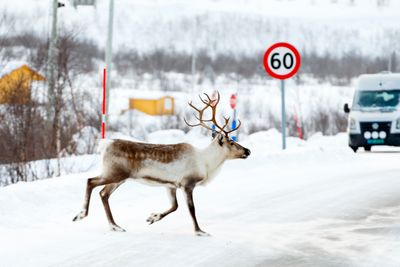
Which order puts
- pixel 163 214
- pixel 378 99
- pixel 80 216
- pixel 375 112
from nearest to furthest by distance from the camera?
pixel 80 216, pixel 163 214, pixel 375 112, pixel 378 99

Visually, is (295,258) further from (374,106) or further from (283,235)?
(374,106)

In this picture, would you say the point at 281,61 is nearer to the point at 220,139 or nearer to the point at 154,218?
the point at 220,139

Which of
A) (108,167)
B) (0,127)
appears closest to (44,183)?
(108,167)

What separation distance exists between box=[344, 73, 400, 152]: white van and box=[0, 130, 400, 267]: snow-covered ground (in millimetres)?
8179

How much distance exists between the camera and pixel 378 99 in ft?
74.9

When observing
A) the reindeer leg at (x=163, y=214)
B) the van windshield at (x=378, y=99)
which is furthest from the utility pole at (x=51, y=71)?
the reindeer leg at (x=163, y=214)

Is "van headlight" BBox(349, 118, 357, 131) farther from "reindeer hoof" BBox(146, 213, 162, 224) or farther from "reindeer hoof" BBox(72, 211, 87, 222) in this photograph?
"reindeer hoof" BBox(72, 211, 87, 222)

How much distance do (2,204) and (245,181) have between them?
4980mm

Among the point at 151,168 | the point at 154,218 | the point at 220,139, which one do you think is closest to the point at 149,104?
the point at 220,139

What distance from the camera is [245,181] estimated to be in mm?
13164

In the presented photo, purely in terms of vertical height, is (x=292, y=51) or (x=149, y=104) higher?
(x=292, y=51)

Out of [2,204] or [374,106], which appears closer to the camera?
[2,204]

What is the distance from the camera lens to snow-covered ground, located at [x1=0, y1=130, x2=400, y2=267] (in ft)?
23.1

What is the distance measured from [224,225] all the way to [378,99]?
49.1 ft
